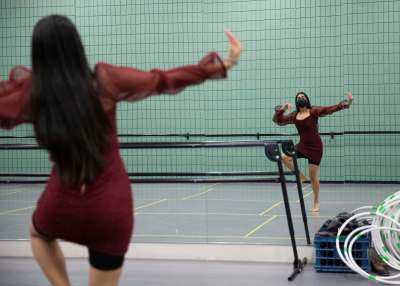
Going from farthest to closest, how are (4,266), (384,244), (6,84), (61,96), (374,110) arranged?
(374,110) → (4,266) → (384,244) → (6,84) → (61,96)

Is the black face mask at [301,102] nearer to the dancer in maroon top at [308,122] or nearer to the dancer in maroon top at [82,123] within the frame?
the dancer in maroon top at [308,122]

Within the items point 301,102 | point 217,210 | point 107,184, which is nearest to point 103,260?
point 107,184

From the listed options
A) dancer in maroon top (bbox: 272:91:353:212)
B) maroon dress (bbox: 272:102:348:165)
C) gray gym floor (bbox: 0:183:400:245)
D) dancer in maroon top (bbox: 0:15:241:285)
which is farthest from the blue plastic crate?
maroon dress (bbox: 272:102:348:165)

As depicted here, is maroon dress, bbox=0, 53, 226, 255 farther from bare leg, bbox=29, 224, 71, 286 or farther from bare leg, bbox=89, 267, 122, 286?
bare leg, bbox=29, 224, 71, 286

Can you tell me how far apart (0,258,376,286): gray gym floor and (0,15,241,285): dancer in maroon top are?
2.72 m

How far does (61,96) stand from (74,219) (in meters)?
0.48

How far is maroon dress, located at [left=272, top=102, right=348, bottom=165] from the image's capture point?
988 cm

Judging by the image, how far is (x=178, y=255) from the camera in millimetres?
5887

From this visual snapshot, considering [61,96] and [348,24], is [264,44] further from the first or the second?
[61,96]

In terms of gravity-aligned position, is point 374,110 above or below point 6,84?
below

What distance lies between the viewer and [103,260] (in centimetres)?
242

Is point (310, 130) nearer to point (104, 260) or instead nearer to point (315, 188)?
point (315, 188)

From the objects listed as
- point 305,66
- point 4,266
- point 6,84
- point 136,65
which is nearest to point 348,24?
point 305,66

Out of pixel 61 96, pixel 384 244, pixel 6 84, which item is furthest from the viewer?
pixel 384 244
